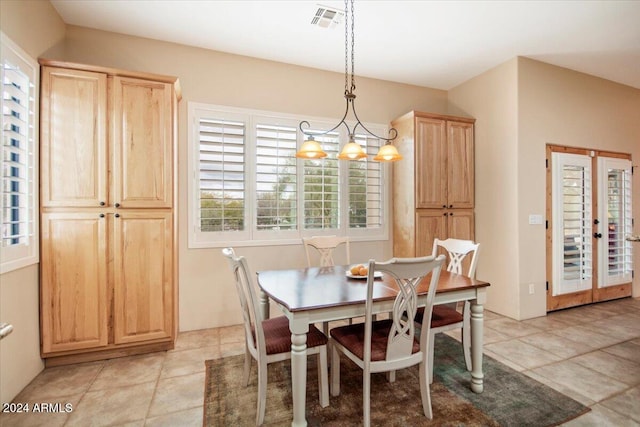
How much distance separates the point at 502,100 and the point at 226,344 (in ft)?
13.4

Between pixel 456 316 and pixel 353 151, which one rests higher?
pixel 353 151

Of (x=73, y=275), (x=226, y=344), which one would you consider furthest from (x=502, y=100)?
(x=73, y=275)

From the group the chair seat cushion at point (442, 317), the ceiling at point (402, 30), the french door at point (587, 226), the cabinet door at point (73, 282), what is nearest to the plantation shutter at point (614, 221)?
the french door at point (587, 226)

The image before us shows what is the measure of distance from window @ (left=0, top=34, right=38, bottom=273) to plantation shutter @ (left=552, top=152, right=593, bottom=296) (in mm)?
5187

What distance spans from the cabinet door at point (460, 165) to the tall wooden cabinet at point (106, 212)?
314 cm

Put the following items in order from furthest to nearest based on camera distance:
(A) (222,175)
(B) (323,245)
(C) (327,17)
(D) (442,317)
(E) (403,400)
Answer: (A) (222,175) < (B) (323,245) < (C) (327,17) < (D) (442,317) < (E) (403,400)

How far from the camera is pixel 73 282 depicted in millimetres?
2486

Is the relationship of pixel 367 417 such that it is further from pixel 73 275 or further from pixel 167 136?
pixel 167 136

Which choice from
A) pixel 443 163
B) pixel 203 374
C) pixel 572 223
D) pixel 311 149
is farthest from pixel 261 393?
pixel 572 223

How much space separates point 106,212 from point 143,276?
612mm

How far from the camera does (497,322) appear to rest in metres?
3.50

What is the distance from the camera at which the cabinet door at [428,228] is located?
373cm

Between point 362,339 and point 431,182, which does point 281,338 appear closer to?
point 362,339

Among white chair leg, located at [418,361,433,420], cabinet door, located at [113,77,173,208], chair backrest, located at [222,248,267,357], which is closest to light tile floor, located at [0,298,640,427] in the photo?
chair backrest, located at [222,248,267,357]
